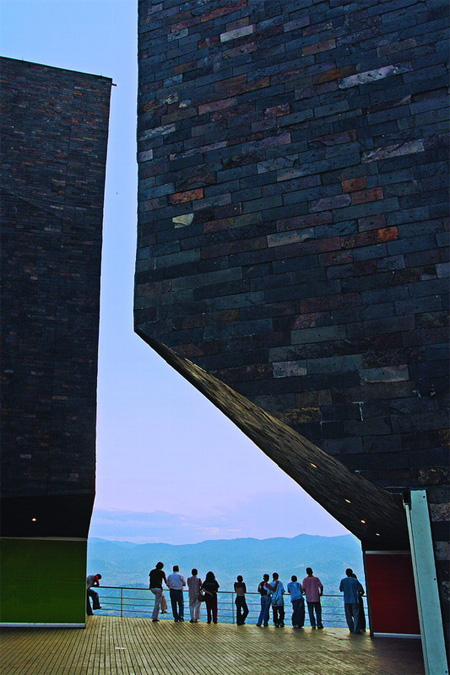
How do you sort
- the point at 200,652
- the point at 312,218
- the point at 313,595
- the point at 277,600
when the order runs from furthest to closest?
the point at 277,600
the point at 313,595
the point at 200,652
the point at 312,218

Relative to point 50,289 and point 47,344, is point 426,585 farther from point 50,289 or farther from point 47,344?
point 50,289

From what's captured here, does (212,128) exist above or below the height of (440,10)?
below

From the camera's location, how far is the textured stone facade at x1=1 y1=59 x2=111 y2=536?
42.3ft

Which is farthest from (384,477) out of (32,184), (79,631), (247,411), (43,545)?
(32,184)

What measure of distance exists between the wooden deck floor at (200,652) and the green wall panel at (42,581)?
0.94 meters

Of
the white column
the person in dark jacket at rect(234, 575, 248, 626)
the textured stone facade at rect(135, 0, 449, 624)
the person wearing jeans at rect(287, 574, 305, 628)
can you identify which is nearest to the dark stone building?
the person in dark jacket at rect(234, 575, 248, 626)

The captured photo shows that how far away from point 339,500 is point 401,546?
2.50 m

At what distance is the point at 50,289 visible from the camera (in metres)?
14.3

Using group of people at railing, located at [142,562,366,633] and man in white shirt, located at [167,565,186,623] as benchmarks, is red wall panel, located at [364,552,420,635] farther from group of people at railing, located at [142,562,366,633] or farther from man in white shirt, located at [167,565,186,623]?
man in white shirt, located at [167,565,186,623]

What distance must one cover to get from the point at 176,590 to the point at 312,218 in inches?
345

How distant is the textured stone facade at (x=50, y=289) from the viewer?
12883 millimetres

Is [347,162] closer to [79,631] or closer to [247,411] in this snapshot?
[247,411]

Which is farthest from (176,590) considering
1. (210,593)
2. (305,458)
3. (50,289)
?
(50,289)

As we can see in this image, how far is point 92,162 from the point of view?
15.9 metres
